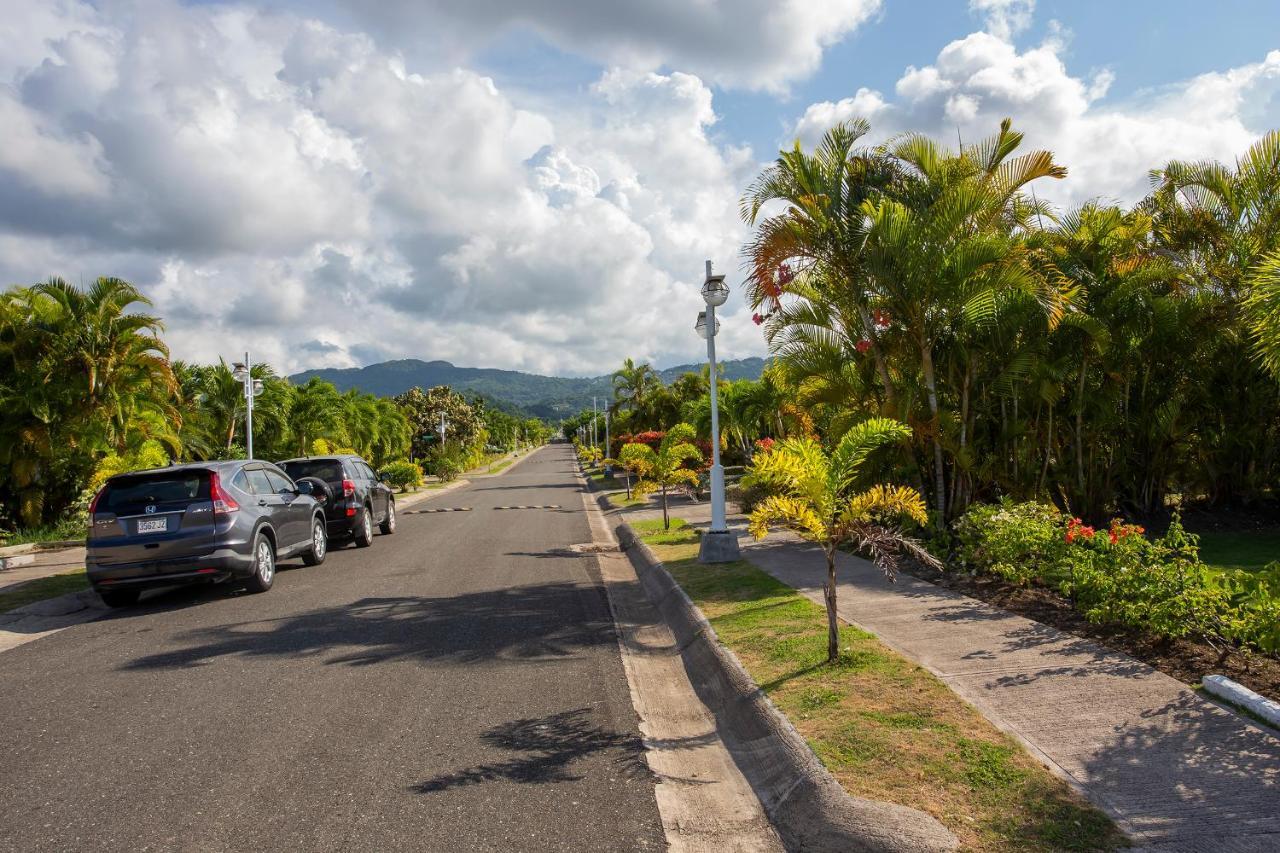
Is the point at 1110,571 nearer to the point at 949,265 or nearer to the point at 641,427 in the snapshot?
the point at 949,265

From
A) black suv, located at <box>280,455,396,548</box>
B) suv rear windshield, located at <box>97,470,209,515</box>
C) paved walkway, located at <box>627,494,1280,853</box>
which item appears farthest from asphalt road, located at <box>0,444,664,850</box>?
black suv, located at <box>280,455,396,548</box>

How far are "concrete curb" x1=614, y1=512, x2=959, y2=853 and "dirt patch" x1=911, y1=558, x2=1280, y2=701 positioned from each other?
262 cm

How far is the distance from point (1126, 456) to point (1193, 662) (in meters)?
8.13

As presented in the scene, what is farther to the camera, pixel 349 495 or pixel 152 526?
pixel 349 495

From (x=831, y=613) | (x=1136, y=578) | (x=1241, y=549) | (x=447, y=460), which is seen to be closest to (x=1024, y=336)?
(x=1241, y=549)

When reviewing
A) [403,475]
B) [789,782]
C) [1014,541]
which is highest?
[403,475]

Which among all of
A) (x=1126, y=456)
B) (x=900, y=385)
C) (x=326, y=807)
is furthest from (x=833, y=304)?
(x=326, y=807)

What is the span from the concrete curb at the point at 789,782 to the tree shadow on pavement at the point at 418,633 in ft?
4.81

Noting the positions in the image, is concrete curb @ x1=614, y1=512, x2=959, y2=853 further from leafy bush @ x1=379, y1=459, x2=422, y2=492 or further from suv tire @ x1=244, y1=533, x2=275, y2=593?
leafy bush @ x1=379, y1=459, x2=422, y2=492

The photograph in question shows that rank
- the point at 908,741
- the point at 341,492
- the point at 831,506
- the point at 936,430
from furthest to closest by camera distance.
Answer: the point at 341,492 < the point at 936,430 < the point at 831,506 < the point at 908,741

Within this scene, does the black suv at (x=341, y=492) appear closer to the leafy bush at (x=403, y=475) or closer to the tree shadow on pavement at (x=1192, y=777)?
the tree shadow on pavement at (x=1192, y=777)

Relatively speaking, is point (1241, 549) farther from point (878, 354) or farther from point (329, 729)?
point (329, 729)

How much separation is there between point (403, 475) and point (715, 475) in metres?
26.7

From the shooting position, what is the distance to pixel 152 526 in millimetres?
9062
